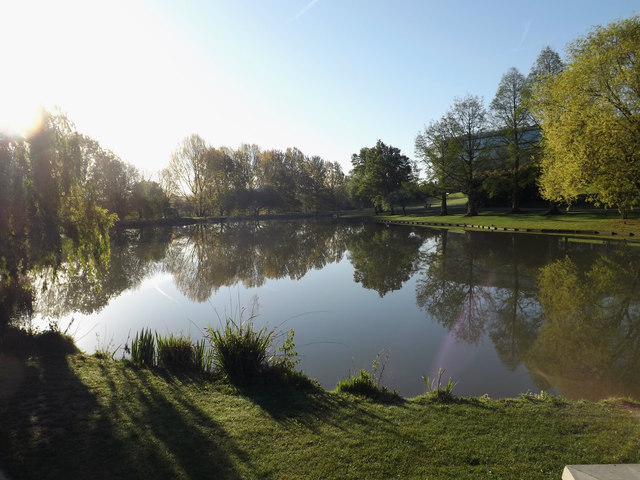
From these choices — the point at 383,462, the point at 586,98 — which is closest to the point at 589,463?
the point at 383,462

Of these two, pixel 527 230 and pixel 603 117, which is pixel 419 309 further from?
pixel 527 230

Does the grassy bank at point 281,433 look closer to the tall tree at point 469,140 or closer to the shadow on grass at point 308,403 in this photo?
the shadow on grass at point 308,403

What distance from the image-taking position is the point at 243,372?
5.80 m

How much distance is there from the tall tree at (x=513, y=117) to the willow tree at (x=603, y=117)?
14048 millimetres

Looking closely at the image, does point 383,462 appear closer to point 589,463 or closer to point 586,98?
point 589,463

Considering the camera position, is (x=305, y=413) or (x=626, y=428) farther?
(x=305, y=413)

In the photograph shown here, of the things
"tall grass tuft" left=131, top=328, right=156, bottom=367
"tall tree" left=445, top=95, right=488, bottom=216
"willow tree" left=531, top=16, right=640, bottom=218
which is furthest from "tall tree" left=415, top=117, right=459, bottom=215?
"tall grass tuft" left=131, top=328, right=156, bottom=367

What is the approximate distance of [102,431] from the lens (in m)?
3.99

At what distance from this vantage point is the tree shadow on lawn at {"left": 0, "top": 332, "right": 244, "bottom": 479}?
3.34 metres

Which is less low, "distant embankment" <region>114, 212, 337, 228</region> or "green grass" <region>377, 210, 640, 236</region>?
"distant embankment" <region>114, 212, 337, 228</region>

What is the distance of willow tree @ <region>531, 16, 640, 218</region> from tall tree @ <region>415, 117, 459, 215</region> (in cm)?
1939

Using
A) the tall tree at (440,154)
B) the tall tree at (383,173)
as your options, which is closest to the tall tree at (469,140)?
the tall tree at (440,154)

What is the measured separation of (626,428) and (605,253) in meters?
16.0

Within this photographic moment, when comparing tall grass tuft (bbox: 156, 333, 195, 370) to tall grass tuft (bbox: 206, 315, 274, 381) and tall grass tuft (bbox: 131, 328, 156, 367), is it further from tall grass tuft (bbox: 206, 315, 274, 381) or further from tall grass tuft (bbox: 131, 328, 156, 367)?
tall grass tuft (bbox: 206, 315, 274, 381)
